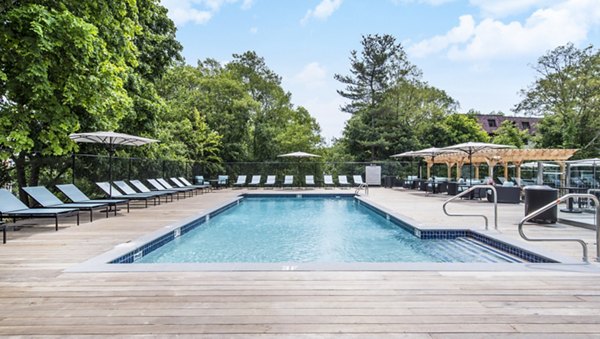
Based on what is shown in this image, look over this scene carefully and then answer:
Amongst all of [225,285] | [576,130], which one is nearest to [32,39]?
[225,285]

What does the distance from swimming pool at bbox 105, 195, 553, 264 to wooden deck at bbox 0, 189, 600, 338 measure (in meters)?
1.04

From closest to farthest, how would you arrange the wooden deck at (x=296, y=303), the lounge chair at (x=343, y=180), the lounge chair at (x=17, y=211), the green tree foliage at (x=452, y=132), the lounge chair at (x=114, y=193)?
1. the wooden deck at (x=296, y=303)
2. the lounge chair at (x=17, y=211)
3. the lounge chair at (x=114, y=193)
4. the lounge chair at (x=343, y=180)
5. the green tree foliage at (x=452, y=132)

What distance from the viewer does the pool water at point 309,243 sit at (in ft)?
17.7

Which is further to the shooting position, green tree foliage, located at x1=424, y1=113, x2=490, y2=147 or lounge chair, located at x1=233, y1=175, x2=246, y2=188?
green tree foliage, located at x1=424, y1=113, x2=490, y2=147

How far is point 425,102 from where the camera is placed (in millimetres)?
29984

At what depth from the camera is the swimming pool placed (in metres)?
5.23

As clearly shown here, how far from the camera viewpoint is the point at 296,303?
2676mm

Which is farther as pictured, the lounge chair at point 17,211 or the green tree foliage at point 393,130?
the green tree foliage at point 393,130

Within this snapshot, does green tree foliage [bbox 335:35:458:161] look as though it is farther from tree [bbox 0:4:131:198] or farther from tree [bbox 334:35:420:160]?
tree [bbox 0:4:131:198]

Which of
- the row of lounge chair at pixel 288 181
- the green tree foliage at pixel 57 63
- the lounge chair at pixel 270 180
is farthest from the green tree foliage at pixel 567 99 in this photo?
the green tree foliage at pixel 57 63

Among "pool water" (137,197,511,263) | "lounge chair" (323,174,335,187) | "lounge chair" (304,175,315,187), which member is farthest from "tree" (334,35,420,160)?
"pool water" (137,197,511,263)

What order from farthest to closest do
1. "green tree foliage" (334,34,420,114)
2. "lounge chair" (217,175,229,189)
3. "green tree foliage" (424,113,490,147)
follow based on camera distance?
"green tree foliage" (424,113,490,147)
"green tree foliage" (334,34,420,114)
"lounge chair" (217,175,229,189)

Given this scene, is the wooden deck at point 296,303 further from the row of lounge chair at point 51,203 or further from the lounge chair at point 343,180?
the lounge chair at point 343,180

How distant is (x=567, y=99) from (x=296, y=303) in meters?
29.1
